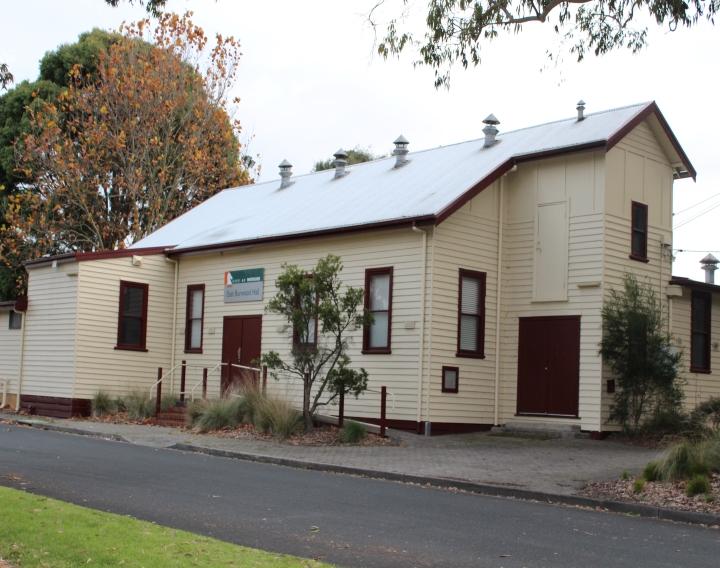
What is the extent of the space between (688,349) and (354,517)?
1507cm

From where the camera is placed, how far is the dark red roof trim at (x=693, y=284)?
2289cm

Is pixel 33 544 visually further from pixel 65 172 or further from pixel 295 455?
pixel 65 172

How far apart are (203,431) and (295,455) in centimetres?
442

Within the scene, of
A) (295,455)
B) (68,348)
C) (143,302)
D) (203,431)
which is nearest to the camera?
(295,455)

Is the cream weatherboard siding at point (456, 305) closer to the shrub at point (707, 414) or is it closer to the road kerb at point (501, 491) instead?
the shrub at point (707, 414)

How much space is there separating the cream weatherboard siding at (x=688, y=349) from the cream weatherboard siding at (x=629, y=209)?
2.10ft

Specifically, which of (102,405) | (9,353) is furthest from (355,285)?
(9,353)

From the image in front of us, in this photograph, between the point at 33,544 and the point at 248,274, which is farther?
the point at 248,274

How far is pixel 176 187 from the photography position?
3584cm

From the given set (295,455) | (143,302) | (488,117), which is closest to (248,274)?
(143,302)

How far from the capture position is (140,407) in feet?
76.5

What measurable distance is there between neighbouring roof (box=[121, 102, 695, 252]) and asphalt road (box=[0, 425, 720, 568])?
8.64 m

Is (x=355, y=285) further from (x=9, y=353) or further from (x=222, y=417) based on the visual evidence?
(x=9, y=353)

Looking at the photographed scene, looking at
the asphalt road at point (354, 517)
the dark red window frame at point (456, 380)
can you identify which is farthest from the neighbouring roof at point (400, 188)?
the asphalt road at point (354, 517)
